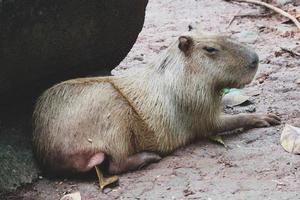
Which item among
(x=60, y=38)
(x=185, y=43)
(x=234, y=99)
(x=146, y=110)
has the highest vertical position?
(x=60, y=38)

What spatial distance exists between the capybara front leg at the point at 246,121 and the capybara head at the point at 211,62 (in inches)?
11.1

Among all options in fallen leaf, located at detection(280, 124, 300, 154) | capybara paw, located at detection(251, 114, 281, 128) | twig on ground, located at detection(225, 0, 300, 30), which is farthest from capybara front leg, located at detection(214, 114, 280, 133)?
twig on ground, located at detection(225, 0, 300, 30)

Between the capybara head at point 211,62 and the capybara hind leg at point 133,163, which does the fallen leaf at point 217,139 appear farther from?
the capybara hind leg at point 133,163

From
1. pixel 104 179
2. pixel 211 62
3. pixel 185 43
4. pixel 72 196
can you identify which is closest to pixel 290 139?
pixel 211 62

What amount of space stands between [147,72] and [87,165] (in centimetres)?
90

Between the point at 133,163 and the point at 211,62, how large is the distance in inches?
37.2

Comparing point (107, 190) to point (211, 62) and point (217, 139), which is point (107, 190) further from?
point (211, 62)

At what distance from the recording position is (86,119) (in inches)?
190

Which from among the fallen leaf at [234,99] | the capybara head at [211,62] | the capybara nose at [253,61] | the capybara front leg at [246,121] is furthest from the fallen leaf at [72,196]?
the fallen leaf at [234,99]

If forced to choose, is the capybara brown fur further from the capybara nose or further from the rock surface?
the rock surface

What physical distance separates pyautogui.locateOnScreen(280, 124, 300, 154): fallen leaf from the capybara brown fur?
267 millimetres

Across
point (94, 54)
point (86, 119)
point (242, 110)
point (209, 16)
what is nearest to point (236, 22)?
point (209, 16)

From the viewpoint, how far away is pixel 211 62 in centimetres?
514

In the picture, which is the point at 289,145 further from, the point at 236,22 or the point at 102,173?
the point at 236,22
